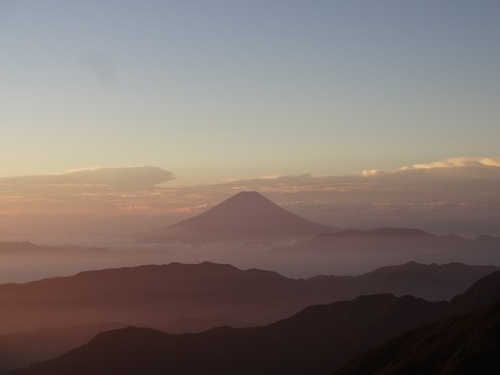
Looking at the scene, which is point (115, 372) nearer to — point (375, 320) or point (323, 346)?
point (323, 346)

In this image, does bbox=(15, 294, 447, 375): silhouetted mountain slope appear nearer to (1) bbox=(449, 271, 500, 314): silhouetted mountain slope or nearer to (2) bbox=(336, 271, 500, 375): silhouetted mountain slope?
(1) bbox=(449, 271, 500, 314): silhouetted mountain slope

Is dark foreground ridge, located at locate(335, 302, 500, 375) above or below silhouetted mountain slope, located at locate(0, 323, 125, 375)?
above

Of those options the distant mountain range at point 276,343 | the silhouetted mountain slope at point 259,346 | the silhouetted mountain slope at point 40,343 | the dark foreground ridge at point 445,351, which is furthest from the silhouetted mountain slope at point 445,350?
the silhouetted mountain slope at point 40,343

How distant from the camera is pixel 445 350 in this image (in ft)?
171

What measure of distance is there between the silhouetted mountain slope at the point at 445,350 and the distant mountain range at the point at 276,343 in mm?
41175

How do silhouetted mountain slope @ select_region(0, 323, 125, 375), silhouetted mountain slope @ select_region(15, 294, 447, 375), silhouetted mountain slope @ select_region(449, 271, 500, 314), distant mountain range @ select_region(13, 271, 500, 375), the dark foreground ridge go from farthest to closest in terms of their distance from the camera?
silhouetted mountain slope @ select_region(0, 323, 125, 375) → silhouetted mountain slope @ select_region(15, 294, 447, 375) → distant mountain range @ select_region(13, 271, 500, 375) → silhouetted mountain slope @ select_region(449, 271, 500, 314) → the dark foreground ridge

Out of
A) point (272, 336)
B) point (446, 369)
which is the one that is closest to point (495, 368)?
point (446, 369)

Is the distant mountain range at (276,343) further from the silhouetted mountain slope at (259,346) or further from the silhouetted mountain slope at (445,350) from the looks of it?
the silhouetted mountain slope at (445,350)

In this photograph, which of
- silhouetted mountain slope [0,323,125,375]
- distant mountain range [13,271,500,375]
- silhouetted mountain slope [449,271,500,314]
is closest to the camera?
silhouetted mountain slope [449,271,500,314]

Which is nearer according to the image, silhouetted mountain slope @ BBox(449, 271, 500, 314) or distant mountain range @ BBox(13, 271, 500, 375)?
silhouetted mountain slope @ BBox(449, 271, 500, 314)

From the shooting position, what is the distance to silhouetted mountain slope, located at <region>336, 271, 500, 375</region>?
147 ft

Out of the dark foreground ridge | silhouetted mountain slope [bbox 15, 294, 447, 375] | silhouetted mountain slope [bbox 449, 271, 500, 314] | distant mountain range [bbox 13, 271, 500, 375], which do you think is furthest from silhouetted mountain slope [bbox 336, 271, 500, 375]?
silhouetted mountain slope [bbox 15, 294, 447, 375]

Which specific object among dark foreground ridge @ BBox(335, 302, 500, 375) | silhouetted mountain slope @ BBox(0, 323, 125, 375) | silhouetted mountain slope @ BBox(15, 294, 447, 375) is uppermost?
dark foreground ridge @ BBox(335, 302, 500, 375)

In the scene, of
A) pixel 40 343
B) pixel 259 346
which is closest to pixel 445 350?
pixel 259 346
